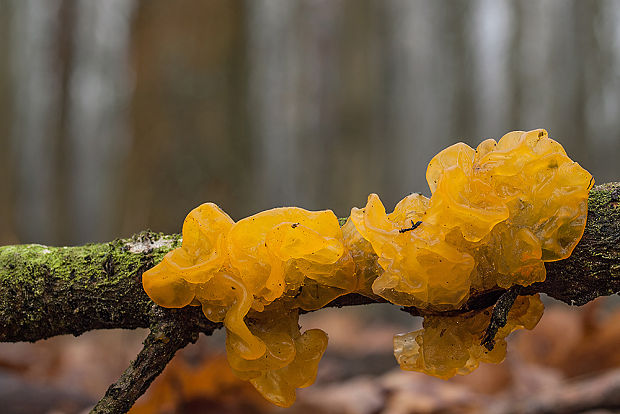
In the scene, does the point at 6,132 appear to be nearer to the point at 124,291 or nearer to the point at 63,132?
the point at 63,132

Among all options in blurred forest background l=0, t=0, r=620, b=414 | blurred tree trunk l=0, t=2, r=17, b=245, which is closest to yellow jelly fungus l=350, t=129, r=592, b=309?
blurred forest background l=0, t=0, r=620, b=414

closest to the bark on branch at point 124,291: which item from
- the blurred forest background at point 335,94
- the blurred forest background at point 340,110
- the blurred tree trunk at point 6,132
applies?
A: the blurred forest background at point 340,110

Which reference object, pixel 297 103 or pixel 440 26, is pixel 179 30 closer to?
pixel 297 103

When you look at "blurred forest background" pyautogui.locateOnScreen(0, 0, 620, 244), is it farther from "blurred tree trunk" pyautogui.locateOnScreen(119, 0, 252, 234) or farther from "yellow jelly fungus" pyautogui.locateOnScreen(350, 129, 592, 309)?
"yellow jelly fungus" pyautogui.locateOnScreen(350, 129, 592, 309)

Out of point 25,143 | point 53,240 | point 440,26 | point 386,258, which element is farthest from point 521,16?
point 25,143

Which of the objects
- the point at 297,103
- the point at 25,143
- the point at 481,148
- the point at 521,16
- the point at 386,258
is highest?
the point at 521,16
